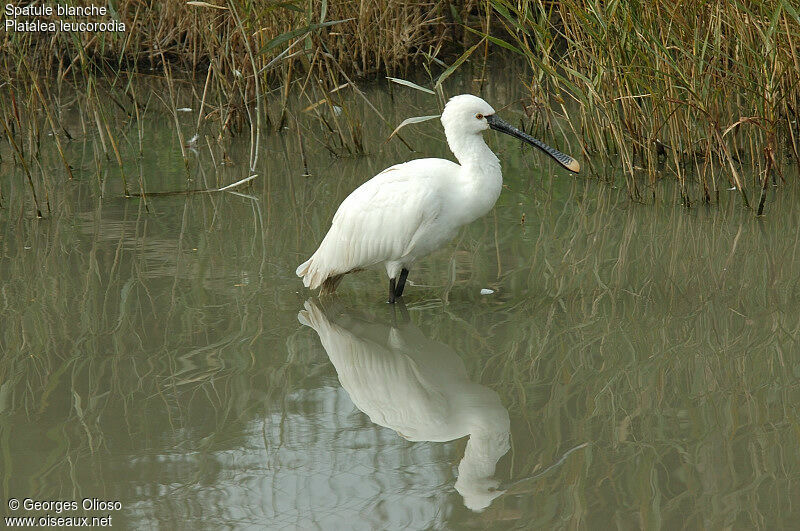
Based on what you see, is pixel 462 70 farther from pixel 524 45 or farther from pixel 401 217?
pixel 401 217

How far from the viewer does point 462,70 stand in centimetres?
1289

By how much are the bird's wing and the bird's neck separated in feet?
0.34

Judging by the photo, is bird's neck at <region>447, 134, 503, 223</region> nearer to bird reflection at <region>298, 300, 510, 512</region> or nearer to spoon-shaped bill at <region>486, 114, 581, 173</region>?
spoon-shaped bill at <region>486, 114, 581, 173</region>

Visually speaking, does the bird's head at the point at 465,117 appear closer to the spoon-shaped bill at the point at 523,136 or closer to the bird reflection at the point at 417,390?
the spoon-shaped bill at the point at 523,136

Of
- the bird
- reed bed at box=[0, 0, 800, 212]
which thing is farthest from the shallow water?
reed bed at box=[0, 0, 800, 212]

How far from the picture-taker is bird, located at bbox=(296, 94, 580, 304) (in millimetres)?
5492

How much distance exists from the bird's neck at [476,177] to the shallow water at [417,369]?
1.75ft

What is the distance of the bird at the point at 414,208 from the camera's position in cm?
549

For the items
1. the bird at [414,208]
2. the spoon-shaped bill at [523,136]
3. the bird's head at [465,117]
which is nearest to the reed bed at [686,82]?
the spoon-shaped bill at [523,136]

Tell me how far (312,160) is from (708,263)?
13.1 feet

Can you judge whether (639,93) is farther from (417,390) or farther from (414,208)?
(417,390)

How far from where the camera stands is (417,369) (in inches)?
192

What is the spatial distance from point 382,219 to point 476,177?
0.56 meters

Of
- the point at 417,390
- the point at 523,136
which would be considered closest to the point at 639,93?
the point at 523,136
